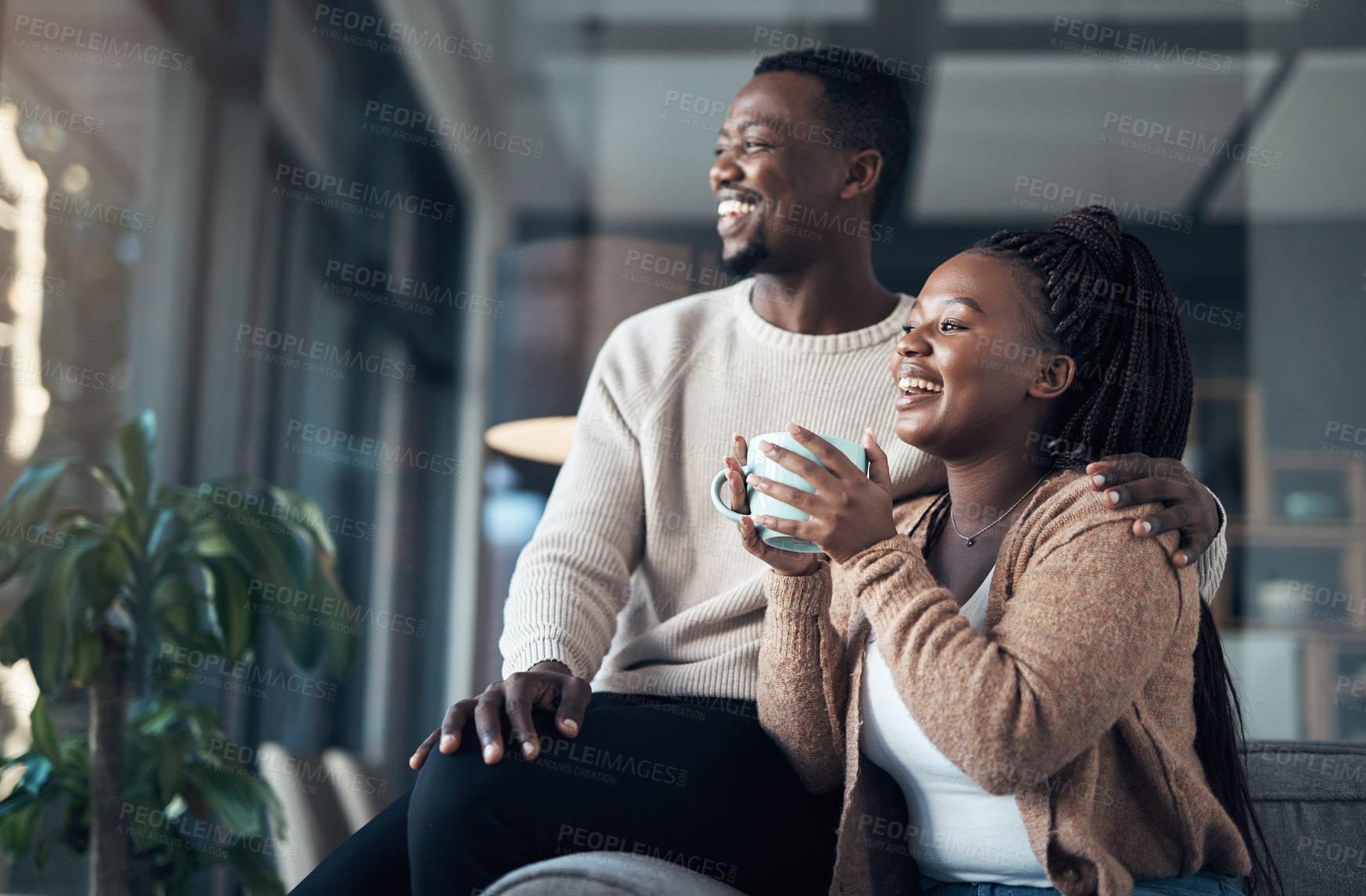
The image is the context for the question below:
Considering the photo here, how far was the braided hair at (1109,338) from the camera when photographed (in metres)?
1.01

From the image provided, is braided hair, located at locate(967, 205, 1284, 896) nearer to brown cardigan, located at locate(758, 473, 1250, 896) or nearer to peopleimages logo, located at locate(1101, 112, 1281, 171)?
brown cardigan, located at locate(758, 473, 1250, 896)

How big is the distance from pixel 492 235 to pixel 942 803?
11.0 feet

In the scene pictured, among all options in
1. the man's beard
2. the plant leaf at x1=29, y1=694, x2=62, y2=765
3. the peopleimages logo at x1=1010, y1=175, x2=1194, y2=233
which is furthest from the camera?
the peopleimages logo at x1=1010, y1=175, x2=1194, y2=233

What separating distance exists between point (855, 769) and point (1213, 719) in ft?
1.15

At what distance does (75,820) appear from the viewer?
1853 millimetres

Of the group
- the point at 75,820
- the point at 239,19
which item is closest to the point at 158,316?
the point at 239,19

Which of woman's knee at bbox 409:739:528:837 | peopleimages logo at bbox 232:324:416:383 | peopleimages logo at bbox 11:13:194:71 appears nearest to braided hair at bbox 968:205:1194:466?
woman's knee at bbox 409:739:528:837

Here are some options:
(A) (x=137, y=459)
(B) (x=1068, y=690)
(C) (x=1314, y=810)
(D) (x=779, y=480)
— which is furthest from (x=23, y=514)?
(C) (x=1314, y=810)

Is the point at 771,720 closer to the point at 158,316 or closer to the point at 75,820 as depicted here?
the point at 75,820

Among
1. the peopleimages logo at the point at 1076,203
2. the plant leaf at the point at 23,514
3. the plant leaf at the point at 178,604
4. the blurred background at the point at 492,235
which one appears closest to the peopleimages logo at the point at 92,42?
the blurred background at the point at 492,235

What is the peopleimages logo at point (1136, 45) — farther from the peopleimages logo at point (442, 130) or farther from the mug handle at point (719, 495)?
the mug handle at point (719, 495)

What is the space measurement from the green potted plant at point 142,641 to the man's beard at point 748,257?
1.02 metres

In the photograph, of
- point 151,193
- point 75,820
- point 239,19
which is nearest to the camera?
point 75,820

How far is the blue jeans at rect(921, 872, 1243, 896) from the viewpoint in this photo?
89cm
